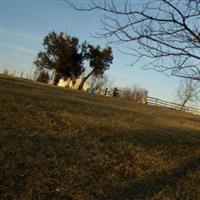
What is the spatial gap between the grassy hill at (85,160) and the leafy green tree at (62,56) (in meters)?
36.1

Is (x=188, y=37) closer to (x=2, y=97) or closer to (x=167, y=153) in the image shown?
(x=167, y=153)

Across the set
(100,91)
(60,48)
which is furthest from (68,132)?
(100,91)

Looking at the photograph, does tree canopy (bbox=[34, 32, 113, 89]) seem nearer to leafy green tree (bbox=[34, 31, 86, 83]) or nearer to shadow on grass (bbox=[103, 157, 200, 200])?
leafy green tree (bbox=[34, 31, 86, 83])

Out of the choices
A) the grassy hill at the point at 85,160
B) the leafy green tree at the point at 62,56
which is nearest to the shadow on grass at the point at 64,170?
the grassy hill at the point at 85,160

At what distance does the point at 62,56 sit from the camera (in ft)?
150

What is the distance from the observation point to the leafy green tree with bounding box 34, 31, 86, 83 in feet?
150

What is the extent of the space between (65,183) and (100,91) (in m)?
44.5

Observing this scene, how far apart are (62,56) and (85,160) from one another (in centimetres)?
3964

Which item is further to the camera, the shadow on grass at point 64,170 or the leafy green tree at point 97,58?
the leafy green tree at point 97,58

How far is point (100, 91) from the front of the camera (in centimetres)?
5012

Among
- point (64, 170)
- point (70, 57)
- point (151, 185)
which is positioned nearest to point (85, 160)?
point (64, 170)

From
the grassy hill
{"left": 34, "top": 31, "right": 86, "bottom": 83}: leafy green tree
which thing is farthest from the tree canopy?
the grassy hill

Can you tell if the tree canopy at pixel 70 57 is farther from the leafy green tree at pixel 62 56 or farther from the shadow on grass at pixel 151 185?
the shadow on grass at pixel 151 185

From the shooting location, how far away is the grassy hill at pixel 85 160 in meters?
5.59
